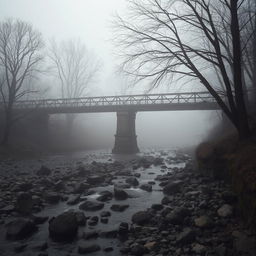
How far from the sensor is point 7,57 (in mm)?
27172

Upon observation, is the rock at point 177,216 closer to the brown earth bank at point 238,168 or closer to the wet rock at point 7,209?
the brown earth bank at point 238,168

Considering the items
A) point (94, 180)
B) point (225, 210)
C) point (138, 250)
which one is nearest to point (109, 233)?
point (138, 250)

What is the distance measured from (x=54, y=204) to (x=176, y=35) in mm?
8325

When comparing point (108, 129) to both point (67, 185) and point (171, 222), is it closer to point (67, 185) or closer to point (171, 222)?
point (67, 185)

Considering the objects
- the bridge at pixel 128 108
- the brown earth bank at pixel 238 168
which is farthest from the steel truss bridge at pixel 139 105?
the brown earth bank at pixel 238 168

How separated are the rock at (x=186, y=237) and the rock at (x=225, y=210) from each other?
129cm

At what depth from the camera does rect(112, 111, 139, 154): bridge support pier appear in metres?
33.0

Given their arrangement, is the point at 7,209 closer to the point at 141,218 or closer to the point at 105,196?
the point at 105,196

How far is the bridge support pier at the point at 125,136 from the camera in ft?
108

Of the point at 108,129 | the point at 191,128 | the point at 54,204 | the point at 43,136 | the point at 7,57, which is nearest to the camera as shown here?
the point at 54,204

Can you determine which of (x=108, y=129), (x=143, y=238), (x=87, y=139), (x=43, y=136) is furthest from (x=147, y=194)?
(x=108, y=129)

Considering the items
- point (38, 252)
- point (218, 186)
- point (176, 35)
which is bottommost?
point (38, 252)

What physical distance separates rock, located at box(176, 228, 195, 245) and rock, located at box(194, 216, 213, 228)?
0.58 meters

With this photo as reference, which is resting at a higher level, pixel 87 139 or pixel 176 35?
pixel 176 35
